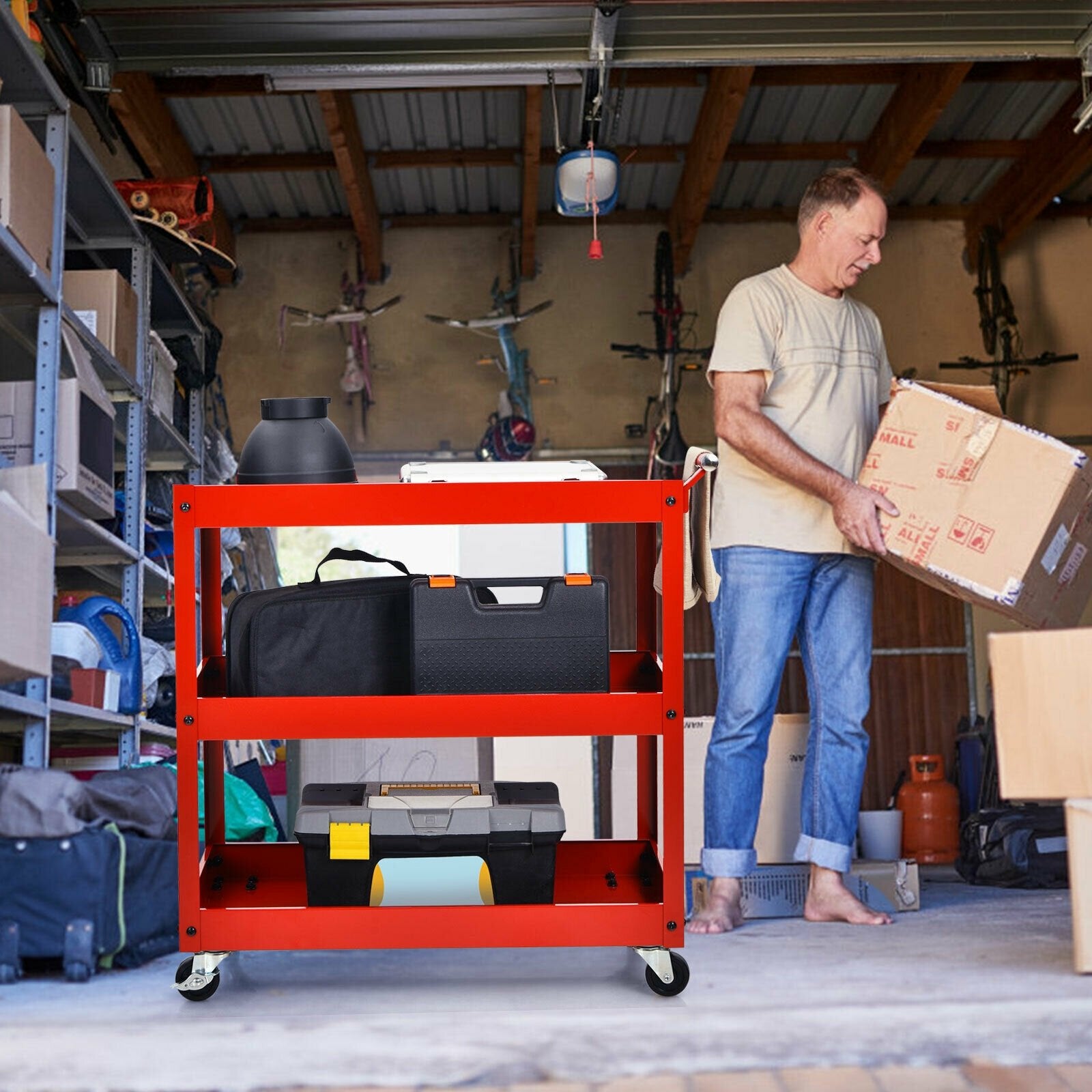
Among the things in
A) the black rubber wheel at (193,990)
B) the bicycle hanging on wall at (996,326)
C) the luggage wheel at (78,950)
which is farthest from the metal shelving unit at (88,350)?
the bicycle hanging on wall at (996,326)

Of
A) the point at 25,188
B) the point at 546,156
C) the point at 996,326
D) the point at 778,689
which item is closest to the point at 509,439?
the point at 546,156

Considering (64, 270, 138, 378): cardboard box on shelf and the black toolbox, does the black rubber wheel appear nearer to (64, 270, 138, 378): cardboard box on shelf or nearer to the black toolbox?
the black toolbox

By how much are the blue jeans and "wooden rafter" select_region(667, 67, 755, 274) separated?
361 cm

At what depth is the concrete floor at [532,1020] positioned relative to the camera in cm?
157

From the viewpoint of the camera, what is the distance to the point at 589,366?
8.13 metres

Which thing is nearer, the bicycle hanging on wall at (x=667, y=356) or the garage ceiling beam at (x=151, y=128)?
the garage ceiling beam at (x=151, y=128)

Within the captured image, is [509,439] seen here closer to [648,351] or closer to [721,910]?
[648,351]

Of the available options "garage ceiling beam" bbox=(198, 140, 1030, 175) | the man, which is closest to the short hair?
the man

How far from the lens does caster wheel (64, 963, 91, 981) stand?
2.31 metres

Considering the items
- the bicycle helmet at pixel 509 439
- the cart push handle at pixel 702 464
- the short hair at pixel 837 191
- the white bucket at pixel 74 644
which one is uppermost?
the bicycle helmet at pixel 509 439

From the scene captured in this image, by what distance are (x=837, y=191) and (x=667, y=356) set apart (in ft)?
14.5

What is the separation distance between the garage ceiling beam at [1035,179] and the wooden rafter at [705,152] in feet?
5.43

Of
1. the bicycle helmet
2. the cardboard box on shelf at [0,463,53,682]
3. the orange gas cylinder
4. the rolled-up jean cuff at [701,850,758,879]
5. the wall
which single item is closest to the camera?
the cardboard box on shelf at [0,463,53,682]

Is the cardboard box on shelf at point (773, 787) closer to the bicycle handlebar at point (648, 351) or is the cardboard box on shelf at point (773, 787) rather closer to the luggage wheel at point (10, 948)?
the luggage wheel at point (10, 948)
